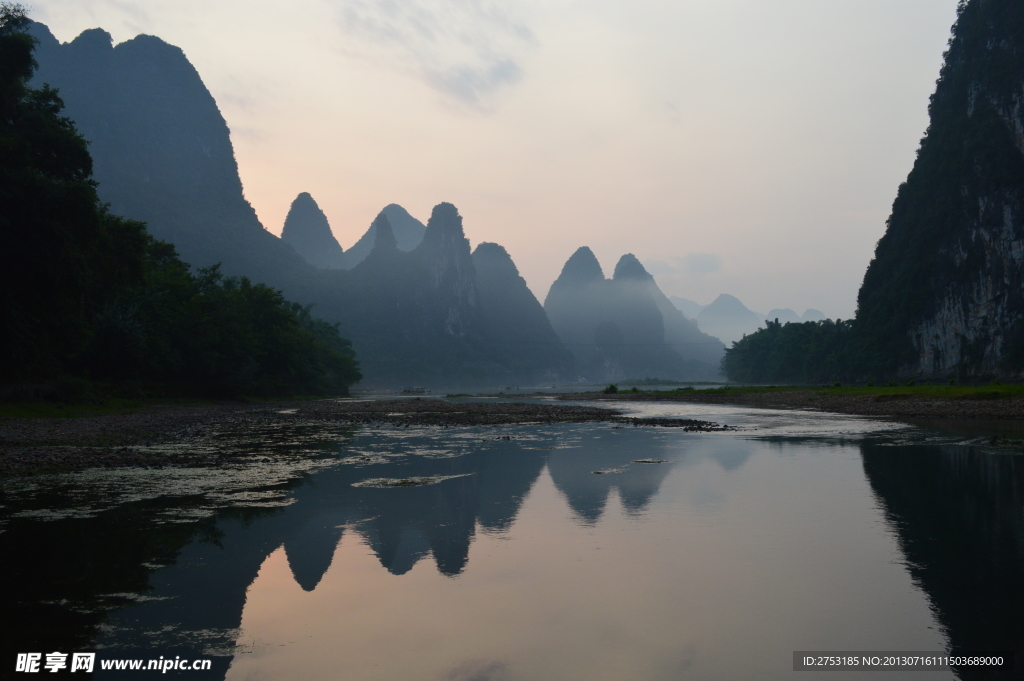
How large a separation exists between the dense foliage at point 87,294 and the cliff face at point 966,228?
106m

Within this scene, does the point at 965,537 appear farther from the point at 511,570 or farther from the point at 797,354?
the point at 797,354

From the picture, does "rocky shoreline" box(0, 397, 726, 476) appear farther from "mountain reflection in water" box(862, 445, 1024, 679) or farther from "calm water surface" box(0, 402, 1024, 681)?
"mountain reflection in water" box(862, 445, 1024, 679)

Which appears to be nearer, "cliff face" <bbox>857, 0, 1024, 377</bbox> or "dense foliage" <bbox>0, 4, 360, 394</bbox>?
"dense foliage" <bbox>0, 4, 360, 394</bbox>

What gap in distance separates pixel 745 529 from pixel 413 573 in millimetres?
6284

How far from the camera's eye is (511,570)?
911cm

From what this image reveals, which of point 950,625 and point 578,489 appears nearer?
point 950,625

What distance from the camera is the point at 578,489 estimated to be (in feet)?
51.1

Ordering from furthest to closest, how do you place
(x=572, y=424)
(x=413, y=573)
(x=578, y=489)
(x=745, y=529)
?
(x=572, y=424)
(x=578, y=489)
(x=745, y=529)
(x=413, y=573)

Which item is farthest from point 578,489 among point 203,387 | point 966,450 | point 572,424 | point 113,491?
A: point 203,387

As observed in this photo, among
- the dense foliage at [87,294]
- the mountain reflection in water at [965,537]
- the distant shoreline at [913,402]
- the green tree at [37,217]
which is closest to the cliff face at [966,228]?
the distant shoreline at [913,402]

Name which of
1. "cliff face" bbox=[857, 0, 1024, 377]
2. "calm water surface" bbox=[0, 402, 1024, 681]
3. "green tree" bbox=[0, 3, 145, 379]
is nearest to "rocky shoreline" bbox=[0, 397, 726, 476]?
"calm water surface" bbox=[0, 402, 1024, 681]

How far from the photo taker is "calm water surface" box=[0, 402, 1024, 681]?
20.9 ft

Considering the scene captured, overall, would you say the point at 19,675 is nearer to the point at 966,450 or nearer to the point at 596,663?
the point at 596,663

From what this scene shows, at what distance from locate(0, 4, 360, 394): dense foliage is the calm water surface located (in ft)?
45.3
